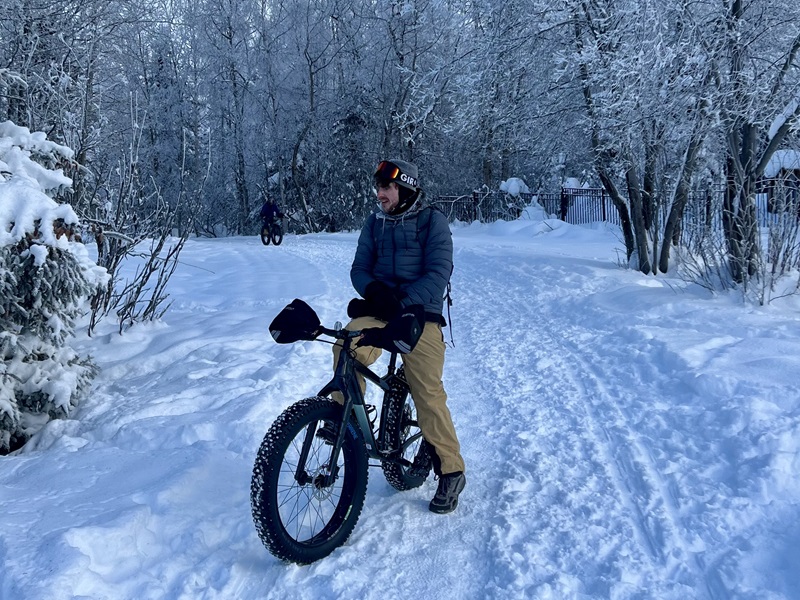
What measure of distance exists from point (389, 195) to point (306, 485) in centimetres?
156

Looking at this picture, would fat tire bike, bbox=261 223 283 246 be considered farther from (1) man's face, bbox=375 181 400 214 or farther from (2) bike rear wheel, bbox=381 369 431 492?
(1) man's face, bbox=375 181 400 214

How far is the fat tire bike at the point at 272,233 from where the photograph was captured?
24.1 metres

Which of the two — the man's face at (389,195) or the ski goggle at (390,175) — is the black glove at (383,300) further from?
the ski goggle at (390,175)

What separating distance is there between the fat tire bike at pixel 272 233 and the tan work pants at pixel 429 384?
68.6 ft

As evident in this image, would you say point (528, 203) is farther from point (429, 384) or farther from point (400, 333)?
point (400, 333)

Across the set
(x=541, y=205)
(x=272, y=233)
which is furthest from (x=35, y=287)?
(x=541, y=205)

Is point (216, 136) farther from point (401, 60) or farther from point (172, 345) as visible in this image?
point (172, 345)

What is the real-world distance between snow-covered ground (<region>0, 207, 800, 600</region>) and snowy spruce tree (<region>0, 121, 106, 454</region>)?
241 millimetres

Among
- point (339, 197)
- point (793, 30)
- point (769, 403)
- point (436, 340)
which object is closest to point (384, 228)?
point (436, 340)

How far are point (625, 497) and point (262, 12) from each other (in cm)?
3278

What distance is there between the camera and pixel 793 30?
9086 mm

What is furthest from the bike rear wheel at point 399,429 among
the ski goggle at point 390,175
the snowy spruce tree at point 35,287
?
the snowy spruce tree at point 35,287

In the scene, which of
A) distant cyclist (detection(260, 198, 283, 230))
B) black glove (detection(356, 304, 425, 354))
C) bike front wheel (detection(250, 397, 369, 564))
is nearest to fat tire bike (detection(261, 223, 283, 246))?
distant cyclist (detection(260, 198, 283, 230))

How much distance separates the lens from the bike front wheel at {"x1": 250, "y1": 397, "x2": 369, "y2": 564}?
3.04 m
